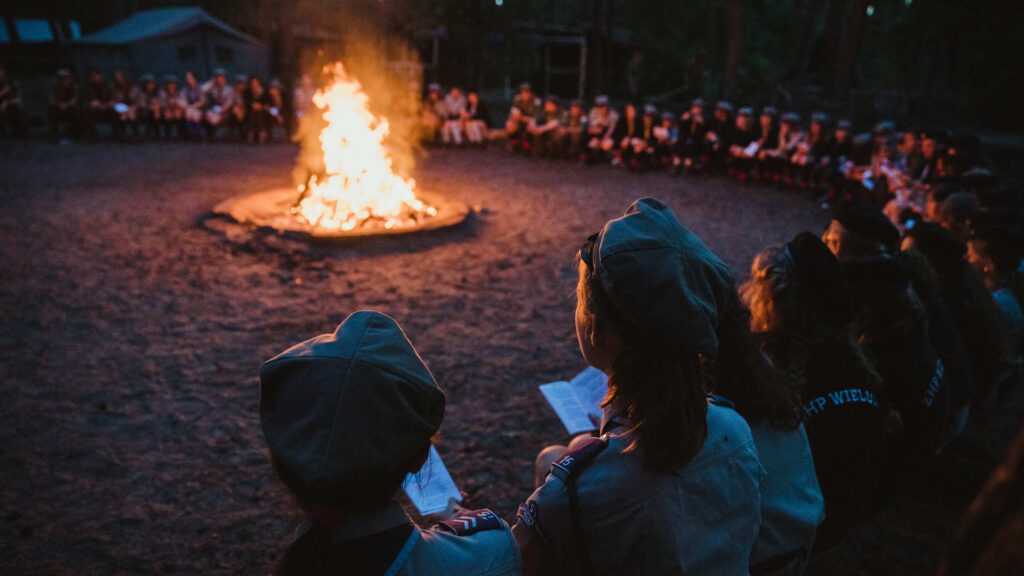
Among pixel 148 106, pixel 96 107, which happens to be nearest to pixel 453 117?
pixel 148 106

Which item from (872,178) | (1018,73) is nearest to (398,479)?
(872,178)

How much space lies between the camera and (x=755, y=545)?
2.08 m

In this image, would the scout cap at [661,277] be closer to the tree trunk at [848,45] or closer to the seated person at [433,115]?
the seated person at [433,115]

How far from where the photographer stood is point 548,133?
17484 millimetres

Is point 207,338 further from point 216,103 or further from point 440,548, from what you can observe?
point 216,103

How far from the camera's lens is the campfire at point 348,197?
959 centimetres

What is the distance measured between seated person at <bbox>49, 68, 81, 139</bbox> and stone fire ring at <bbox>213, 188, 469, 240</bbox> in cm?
1013

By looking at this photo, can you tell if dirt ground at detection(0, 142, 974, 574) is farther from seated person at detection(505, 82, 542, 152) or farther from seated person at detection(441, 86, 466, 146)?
seated person at detection(441, 86, 466, 146)

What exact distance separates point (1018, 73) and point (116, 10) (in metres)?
34.7

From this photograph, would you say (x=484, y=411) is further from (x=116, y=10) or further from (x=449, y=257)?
(x=116, y=10)

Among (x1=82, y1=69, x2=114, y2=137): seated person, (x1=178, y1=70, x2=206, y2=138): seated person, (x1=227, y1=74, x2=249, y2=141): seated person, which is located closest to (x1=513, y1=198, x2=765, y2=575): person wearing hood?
(x1=227, y1=74, x2=249, y2=141): seated person

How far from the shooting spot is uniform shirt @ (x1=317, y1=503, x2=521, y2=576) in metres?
1.48

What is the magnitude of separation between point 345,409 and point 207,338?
5.39 metres

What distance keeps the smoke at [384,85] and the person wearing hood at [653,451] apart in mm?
13311
